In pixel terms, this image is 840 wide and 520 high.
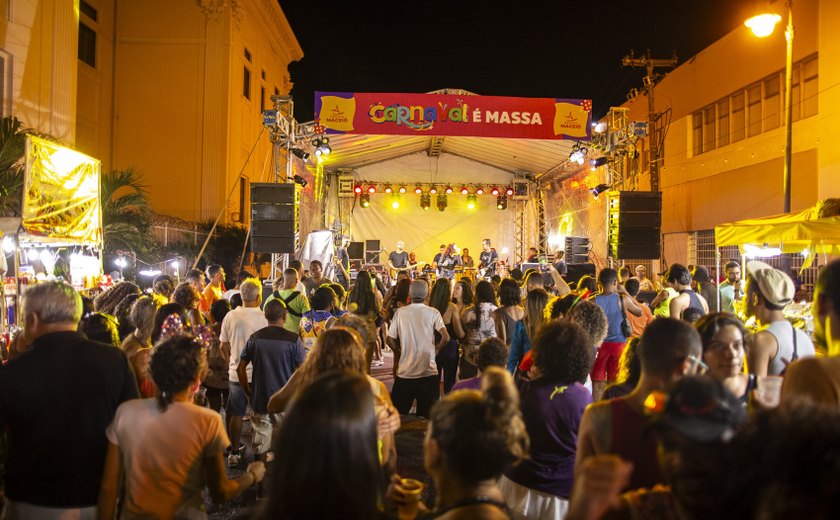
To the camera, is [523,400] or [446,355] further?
[446,355]

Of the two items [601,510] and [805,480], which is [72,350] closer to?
[601,510]

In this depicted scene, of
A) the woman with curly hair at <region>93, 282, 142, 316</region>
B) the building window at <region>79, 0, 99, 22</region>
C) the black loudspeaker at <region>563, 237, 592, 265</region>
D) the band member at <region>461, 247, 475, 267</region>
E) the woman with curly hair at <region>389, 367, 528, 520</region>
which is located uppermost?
the building window at <region>79, 0, 99, 22</region>

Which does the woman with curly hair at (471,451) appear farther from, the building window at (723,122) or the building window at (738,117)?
the building window at (723,122)

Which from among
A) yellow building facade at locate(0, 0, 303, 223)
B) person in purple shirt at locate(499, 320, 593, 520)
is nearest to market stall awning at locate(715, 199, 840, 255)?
person in purple shirt at locate(499, 320, 593, 520)

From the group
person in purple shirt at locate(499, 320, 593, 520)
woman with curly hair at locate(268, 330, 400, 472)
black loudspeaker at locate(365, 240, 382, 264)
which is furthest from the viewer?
black loudspeaker at locate(365, 240, 382, 264)

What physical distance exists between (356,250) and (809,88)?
49.5ft

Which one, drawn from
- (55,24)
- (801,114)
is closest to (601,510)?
(55,24)

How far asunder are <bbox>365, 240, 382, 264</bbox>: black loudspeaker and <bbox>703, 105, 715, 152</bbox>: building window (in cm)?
1190

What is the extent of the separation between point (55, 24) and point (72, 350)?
40.4 ft

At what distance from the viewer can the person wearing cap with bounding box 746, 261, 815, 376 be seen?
3.37m

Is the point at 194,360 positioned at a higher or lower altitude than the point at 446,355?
higher

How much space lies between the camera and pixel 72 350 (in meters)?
2.88

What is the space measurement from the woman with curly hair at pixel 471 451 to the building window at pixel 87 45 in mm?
20370

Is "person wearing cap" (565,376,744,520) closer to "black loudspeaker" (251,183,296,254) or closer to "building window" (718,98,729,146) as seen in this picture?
"black loudspeaker" (251,183,296,254)
